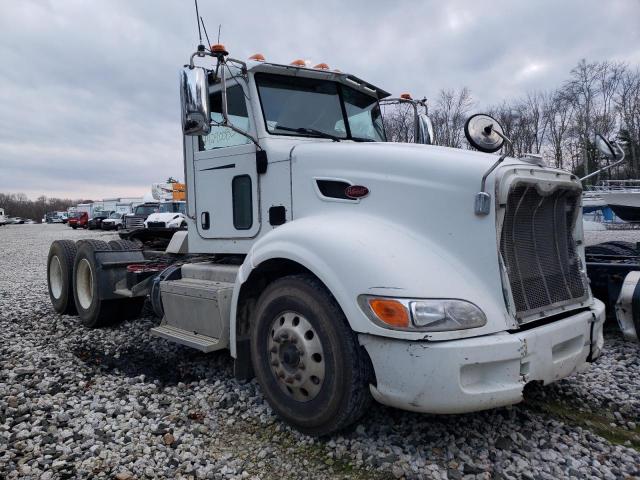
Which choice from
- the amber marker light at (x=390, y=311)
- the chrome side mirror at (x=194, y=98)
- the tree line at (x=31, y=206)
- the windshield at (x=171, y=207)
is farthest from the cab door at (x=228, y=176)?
the tree line at (x=31, y=206)

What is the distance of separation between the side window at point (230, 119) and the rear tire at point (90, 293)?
253 cm

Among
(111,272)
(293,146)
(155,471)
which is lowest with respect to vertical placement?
(155,471)

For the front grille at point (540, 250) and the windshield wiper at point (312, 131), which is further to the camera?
the windshield wiper at point (312, 131)

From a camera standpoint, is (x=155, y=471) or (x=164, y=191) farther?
(x=164, y=191)

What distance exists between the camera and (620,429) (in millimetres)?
3291

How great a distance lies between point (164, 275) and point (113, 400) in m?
1.45

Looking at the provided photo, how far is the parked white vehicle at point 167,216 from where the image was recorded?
2588 cm

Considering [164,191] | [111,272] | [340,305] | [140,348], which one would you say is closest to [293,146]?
[340,305]

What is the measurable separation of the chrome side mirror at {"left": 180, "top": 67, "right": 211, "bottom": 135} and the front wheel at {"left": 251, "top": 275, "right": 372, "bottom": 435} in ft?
4.19

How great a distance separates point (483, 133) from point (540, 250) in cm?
94

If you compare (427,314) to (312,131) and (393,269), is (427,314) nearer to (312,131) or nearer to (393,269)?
(393,269)

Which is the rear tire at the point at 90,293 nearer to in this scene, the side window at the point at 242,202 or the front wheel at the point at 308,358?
the side window at the point at 242,202

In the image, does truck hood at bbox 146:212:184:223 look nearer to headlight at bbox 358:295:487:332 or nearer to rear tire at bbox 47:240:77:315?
rear tire at bbox 47:240:77:315

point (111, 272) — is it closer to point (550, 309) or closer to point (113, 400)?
point (113, 400)
